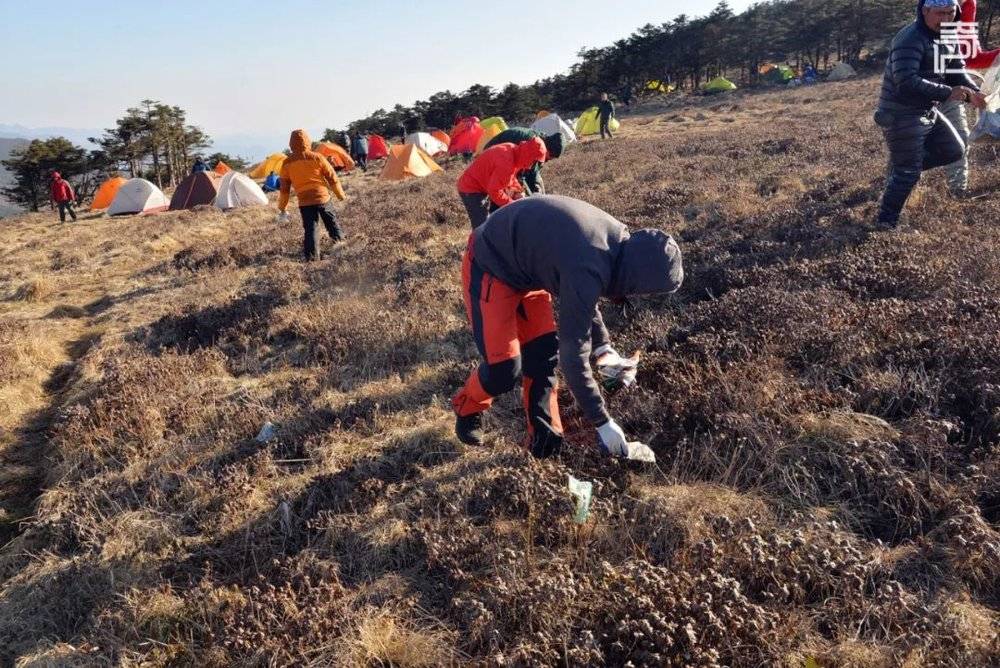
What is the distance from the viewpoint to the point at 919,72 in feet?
17.6

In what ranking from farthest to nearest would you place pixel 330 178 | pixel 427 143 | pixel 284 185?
1. pixel 427 143
2. pixel 284 185
3. pixel 330 178

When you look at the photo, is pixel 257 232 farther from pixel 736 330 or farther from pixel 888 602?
pixel 888 602

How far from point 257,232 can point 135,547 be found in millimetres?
10103

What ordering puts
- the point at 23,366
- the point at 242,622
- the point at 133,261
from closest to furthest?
the point at 242,622
the point at 23,366
the point at 133,261

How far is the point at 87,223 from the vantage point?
1928 cm

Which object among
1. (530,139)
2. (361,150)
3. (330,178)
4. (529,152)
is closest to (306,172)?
(330,178)

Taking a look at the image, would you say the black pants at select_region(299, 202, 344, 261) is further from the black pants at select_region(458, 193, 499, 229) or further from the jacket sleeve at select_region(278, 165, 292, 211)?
the black pants at select_region(458, 193, 499, 229)

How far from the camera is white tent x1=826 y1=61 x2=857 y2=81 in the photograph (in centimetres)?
3525

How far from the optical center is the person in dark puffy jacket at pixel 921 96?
5.27 metres

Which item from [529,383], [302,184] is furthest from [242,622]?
[302,184]

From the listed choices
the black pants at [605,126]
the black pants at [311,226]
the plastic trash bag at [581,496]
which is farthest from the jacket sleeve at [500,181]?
the black pants at [605,126]

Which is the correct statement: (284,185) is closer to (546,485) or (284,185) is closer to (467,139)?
(546,485)

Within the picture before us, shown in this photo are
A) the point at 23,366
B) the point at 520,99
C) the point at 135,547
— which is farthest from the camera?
the point at 520,99

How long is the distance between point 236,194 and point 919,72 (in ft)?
57.6
